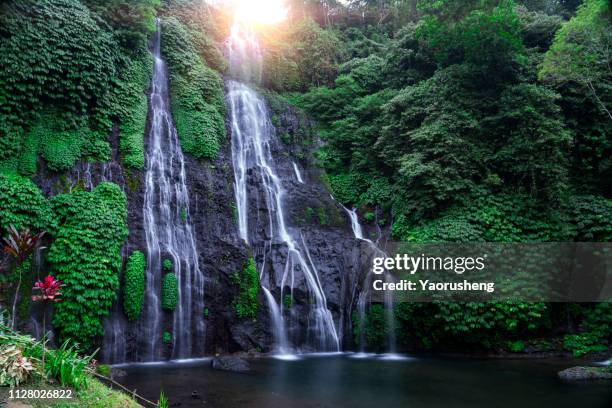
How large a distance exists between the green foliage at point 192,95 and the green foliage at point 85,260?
4644 millimetres

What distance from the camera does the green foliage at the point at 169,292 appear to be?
38.8 feet

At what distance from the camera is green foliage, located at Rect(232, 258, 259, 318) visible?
1258cm

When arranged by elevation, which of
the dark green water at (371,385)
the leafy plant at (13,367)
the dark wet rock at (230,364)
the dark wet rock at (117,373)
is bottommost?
the dark green water at (371,385)

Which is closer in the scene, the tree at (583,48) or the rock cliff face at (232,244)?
the rock cliff face at (232,244)

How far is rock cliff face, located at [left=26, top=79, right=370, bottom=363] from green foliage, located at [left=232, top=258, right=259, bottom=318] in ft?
0.49

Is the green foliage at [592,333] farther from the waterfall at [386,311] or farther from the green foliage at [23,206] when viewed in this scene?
the green foliage at [23,206]

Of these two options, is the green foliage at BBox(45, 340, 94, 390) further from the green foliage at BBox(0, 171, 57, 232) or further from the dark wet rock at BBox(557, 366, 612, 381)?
the dark wet rock at BBox(557, 366, 612, 381)

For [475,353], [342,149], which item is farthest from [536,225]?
[342,149]

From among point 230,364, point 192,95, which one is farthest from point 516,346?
point 192,95

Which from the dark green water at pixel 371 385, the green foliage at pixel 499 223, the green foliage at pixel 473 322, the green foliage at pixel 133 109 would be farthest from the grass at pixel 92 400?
the green foliage at pixel 499 223

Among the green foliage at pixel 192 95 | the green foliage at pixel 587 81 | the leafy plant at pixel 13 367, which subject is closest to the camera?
the leafy plant at pixel 13 367

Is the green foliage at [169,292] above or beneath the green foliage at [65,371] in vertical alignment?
above

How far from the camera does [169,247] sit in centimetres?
1266

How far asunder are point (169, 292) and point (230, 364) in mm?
3028
